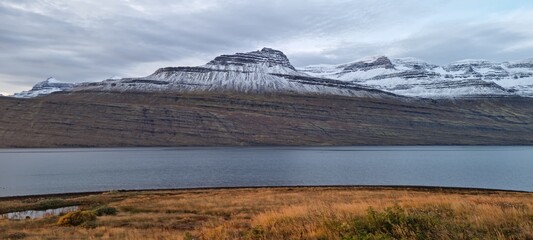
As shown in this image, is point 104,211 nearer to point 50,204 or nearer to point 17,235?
point 17,235

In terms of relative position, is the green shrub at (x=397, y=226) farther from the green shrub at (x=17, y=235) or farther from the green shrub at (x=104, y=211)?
the green shrub at (x=104, y=211)

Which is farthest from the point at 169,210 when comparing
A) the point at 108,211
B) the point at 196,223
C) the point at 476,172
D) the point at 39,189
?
the point at 476,172

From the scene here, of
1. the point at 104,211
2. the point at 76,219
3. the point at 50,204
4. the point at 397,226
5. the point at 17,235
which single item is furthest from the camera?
the point at 50,204

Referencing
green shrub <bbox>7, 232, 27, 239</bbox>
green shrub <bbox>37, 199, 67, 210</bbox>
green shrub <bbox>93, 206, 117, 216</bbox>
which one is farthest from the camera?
green shrub <bbox>37, 199, 67, 210</bbox>

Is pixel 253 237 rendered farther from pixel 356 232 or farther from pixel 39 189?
pixel 39 189

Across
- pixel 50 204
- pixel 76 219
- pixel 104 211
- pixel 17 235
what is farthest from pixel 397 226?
pixel 50 204

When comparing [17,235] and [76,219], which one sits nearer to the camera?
[17,235]

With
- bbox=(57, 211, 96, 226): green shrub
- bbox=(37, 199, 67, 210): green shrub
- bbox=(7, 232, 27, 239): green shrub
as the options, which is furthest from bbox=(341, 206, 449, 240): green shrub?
bbox=(37, 199, 67, 210): green shrub

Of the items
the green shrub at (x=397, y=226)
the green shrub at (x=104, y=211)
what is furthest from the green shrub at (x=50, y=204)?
the green shrub at (x=397, y=226)

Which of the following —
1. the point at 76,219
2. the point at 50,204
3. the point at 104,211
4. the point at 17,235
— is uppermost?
the point at 17,235

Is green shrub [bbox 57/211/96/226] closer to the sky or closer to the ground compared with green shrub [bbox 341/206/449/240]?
closer to the ground

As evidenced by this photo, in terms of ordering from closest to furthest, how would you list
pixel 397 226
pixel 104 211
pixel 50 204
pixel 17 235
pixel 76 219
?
1. pixel 397 226
2. pixel 17 235
3. pixel 76 219
4. pixel 104 211
5. pixel 50 204

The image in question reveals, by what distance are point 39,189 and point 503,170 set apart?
107 metres

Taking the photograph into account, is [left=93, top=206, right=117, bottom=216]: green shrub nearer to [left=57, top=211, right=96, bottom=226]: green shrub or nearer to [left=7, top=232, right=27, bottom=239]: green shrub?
[left=57, top=211, right=96, bottom=226]: green shrub
